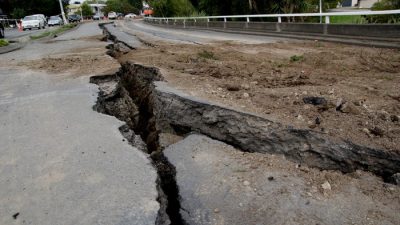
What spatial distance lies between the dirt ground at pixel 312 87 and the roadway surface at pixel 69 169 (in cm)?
141

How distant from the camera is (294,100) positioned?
13.7 feet

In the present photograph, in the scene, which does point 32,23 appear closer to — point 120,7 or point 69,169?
point 69,169

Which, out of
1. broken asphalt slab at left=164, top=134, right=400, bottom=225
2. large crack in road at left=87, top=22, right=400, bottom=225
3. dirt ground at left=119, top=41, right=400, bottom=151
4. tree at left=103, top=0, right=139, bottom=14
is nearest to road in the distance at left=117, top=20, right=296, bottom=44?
dirt ground at left=119, top=41, right=400, bottom=151

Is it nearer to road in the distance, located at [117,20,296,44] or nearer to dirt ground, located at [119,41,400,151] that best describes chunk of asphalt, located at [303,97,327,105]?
dirt ground, located at [119,41,400,151]

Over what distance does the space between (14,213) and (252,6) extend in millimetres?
22188

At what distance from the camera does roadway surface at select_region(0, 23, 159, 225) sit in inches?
93.4

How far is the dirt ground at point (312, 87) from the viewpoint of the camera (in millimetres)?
3340

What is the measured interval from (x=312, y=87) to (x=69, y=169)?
10.3 ft

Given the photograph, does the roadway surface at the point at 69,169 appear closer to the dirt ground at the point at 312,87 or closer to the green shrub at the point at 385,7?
the dirt ground at the point at 312,87

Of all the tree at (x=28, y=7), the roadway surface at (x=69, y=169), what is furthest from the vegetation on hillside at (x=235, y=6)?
the tree at (x=28, y=7)

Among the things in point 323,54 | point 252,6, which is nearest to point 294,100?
point 323,54

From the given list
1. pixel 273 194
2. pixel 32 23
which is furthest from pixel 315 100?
pixel 32 23

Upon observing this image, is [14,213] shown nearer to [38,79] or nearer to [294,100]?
[294,100]

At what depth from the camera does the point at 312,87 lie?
471cm
